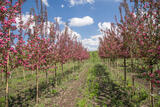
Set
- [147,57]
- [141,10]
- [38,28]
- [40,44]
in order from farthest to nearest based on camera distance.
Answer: [40,44], [38,28], [141,10], [147,57]

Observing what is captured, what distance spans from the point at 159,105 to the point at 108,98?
2.96 metres

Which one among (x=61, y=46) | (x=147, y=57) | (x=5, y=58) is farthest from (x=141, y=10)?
(x=61, y=46)

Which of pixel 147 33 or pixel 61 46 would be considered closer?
pixel 147 33

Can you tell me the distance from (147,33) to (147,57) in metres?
1.22

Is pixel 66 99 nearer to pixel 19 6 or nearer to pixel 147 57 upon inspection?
pixel 147 57

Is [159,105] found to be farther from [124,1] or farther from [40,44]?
[40,44]

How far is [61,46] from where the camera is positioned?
13039 millimetres

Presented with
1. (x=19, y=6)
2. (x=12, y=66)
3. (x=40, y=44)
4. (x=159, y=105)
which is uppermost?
(x=19, y=6)

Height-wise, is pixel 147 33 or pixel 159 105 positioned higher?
pixel 147 33

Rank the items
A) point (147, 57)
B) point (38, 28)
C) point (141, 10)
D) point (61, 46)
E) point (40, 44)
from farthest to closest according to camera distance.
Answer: point (61, 46), point (40, 44), point (38, 28), point (141, 10), point (147, 57)

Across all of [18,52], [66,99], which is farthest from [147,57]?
[18,52]

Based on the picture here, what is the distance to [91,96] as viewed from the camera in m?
7.62

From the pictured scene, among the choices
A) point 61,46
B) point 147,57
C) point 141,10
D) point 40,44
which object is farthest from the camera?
point 61,46

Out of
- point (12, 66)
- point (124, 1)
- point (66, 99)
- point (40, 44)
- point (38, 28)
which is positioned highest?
point (124, 1)
